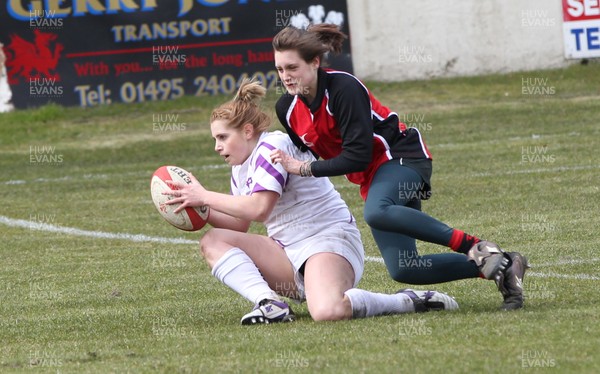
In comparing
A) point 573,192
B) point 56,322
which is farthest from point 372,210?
point 573,192

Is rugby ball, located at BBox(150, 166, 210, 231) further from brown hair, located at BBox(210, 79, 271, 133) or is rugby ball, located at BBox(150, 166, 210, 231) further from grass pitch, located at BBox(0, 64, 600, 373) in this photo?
grass pitch, located at BBox(0, 64, 600, 373)

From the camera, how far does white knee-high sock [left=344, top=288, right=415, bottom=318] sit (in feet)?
20.4

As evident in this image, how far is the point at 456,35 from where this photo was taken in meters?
19.8

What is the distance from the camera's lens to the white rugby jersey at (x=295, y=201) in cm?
646

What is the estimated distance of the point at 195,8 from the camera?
19531mm

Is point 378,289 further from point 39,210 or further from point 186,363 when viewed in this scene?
point 39,210

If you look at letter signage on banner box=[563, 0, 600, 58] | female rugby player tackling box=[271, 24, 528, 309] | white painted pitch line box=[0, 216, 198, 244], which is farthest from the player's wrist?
letter signage on banner box=[563, 0, 600, 58]

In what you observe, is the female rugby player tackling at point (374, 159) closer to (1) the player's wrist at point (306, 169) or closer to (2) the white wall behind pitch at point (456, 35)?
(1) the player's wrist at point (306, 169)

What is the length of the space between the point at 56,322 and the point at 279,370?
7.12 feet

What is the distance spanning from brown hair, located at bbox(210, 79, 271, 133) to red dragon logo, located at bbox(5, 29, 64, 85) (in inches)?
534

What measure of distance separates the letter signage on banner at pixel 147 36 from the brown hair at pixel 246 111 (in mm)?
12994

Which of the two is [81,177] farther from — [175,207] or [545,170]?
[175,207]

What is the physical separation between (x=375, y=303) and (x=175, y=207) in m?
1.13

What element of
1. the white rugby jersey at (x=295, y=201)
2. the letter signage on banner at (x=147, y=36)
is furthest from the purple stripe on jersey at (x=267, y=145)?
the letter signage on banner at (x=147, y=36)
